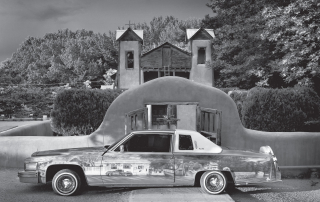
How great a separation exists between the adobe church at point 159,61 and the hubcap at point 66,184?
1919cm

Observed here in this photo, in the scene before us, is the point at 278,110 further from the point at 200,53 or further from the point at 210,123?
the point at 200,53

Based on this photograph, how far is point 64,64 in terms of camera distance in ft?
180

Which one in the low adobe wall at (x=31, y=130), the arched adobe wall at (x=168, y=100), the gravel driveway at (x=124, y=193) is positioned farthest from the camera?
the low adobe wall at (x=31, y=130)

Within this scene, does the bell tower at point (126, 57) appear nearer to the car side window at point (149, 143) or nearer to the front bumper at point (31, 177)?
the car side window at point (149, 143)

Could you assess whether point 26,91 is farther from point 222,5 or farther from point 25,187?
point 25,187

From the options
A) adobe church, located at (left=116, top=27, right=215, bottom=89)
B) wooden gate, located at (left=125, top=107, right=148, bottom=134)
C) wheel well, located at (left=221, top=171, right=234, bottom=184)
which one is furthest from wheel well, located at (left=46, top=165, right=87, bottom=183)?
adobe church, located at (left=116, top=27, right=215, bottom=89)

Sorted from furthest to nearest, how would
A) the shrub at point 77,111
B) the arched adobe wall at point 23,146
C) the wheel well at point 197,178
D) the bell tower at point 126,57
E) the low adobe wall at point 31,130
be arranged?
the bell tower at point 126,57 < the shrub at point 77,111 < the low adobe wall at point 31,130 < the arched adobe wall at point 23,146 < the wheel well at point 197,178

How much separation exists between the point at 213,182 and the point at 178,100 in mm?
4209

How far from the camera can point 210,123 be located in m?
11.5

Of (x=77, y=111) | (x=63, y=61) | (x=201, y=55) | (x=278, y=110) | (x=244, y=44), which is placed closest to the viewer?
(x=278, y=110)

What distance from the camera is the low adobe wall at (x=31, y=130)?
40.6ft

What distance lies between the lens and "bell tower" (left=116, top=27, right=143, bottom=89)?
26.2m

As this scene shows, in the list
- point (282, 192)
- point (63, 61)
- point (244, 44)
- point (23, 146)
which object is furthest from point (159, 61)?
point (63, 61)

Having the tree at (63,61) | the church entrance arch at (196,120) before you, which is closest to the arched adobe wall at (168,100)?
the church entrance arch at (196,120)
